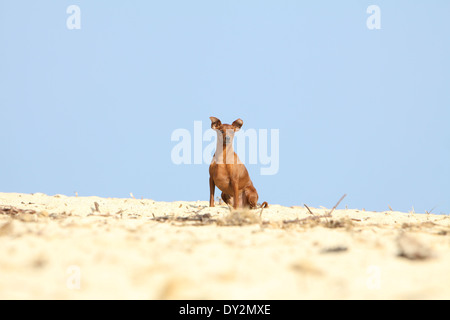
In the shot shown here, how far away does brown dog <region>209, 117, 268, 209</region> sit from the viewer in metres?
9.70

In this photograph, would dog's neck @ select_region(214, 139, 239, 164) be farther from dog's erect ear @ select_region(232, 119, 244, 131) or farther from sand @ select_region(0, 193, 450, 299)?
sand @ select_region(0, 193, 450, 299)

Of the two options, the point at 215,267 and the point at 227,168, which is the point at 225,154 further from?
the point at 215,267

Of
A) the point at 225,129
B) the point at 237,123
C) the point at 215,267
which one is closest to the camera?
the point at 215,267

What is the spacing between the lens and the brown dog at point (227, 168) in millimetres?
9695

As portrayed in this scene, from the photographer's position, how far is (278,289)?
2658mm

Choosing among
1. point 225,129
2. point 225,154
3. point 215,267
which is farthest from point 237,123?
point 215,267

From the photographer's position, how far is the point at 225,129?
962 centimetres

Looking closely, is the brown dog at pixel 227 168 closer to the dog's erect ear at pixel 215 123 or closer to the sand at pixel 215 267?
the dog's erect ear at pixel 215 123

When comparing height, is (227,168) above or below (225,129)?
below

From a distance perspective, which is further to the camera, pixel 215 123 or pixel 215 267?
pixel 215 123

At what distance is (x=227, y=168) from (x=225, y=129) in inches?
32.8
